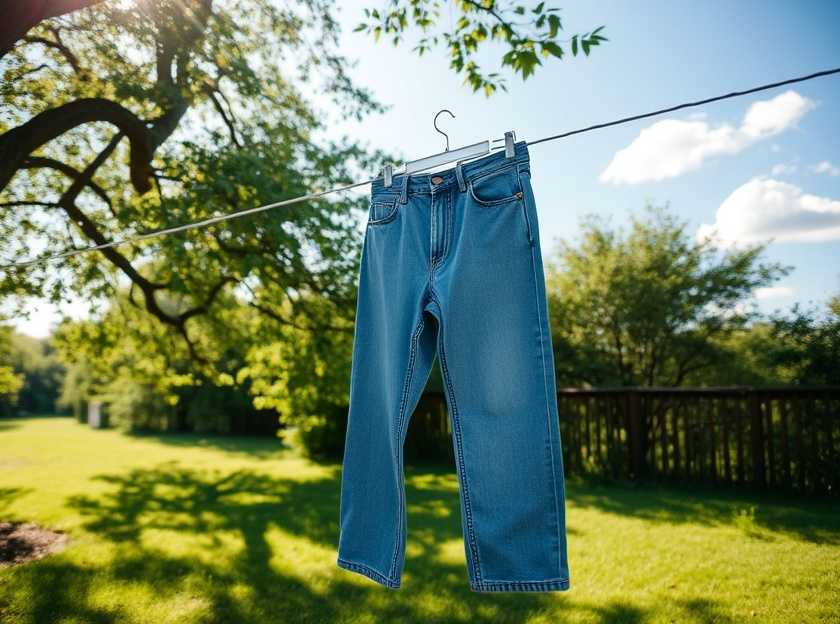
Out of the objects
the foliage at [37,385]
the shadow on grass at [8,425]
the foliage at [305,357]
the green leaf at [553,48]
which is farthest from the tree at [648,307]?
the foliage at [37,385]

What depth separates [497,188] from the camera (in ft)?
6.84

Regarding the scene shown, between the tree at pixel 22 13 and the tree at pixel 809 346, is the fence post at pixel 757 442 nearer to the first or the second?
the tree at pixel 809 346

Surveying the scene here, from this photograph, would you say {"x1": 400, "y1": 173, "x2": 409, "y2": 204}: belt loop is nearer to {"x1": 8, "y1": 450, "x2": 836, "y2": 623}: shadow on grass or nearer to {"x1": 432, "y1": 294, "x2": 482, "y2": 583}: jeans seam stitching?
{"x1": 432, "y1": 294, "x2": 482, "y2": 583}: jeans seam stitching

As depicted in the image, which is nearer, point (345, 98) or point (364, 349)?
point (364, 349)

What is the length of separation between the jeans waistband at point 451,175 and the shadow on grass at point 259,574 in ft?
8.32

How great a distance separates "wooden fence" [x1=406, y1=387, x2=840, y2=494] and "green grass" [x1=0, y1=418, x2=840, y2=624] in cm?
40

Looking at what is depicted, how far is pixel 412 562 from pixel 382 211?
303 cm

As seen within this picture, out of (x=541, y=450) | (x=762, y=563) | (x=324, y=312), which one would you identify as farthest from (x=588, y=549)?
(x=324, y=312)

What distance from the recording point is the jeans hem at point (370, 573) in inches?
79.8

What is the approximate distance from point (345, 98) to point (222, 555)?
538 cm

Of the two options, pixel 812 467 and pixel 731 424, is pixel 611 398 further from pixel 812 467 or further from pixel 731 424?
pixel 812 467

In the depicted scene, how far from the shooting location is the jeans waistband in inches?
81.1

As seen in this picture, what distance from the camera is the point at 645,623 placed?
2924 millimetres

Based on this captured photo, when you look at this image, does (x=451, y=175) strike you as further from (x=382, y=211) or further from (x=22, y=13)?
(x=22, y=13)
